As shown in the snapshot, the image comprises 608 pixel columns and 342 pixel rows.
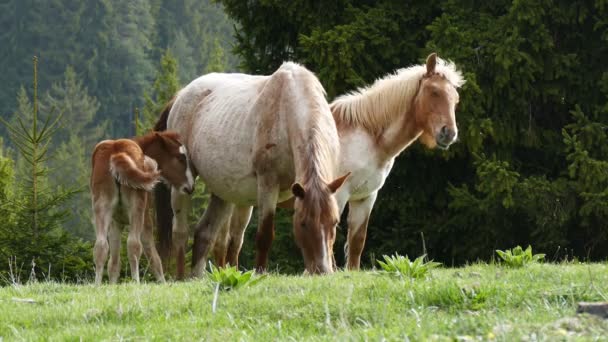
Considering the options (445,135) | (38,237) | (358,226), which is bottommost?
(38,237)

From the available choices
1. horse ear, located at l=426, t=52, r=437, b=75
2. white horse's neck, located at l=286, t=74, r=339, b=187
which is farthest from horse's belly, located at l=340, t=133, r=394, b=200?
white horse's neck, located at l=286, t=74, r=339, b=187

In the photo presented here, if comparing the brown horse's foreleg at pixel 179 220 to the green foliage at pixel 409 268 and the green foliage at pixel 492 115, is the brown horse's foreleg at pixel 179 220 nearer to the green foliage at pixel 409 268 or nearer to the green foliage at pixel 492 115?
the green foliage at pixel 492 115

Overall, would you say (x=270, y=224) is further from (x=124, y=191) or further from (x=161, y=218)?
(x=161, y=218)

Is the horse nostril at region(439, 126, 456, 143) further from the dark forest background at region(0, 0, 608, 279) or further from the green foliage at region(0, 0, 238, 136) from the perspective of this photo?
the green foliage at region(0, 0, 238, 136)

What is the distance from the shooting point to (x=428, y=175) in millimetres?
16609

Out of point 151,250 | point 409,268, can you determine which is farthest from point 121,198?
point 409,268

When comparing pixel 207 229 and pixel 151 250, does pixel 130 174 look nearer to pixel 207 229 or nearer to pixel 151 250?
pixel 151 250

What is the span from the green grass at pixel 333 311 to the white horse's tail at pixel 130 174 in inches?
96.7

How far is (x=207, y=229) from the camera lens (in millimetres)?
11359

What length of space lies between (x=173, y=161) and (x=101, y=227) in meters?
1.52

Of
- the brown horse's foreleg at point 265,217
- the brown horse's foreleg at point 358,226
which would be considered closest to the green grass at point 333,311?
the brown horse's foreleg at point 265,217

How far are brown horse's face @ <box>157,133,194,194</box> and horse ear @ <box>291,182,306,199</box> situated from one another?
2816 mm

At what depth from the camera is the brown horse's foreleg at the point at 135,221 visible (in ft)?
30.8

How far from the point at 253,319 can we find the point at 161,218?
6646 millimetres
